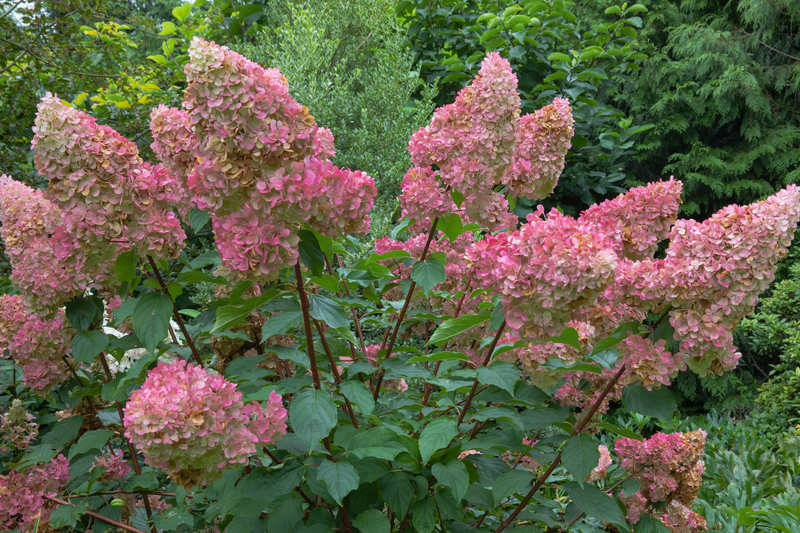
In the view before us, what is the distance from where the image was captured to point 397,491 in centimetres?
163

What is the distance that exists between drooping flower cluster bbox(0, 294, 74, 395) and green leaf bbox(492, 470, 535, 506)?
1661mm

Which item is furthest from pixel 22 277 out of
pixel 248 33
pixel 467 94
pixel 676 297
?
pixel 248 33

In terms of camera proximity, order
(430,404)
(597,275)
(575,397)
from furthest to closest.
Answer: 1. (430,404)
2. (575,397)
3. (597,275)

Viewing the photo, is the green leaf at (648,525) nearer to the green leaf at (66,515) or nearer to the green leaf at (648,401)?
the green leaf at (648,401)

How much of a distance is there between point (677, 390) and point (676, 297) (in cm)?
545

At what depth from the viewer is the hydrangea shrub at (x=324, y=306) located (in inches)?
51.5

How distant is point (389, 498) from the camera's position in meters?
1.62

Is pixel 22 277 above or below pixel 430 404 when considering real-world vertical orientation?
above

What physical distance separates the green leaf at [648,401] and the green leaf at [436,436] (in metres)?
0.52

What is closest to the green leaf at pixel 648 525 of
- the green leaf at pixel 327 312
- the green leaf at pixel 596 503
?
the green leaf at pixel 596 503

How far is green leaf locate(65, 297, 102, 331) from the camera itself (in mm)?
1837

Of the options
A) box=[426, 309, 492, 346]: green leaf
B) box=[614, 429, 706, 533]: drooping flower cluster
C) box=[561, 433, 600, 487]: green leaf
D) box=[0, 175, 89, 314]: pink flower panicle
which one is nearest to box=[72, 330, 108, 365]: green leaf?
box=[0, 175, 89, 314]: pink flower panicle

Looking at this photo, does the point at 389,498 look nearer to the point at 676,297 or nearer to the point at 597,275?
the point at 597,275

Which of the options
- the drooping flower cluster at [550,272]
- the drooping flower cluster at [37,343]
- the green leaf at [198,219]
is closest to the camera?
the drooping flower cluster at [550,272]
